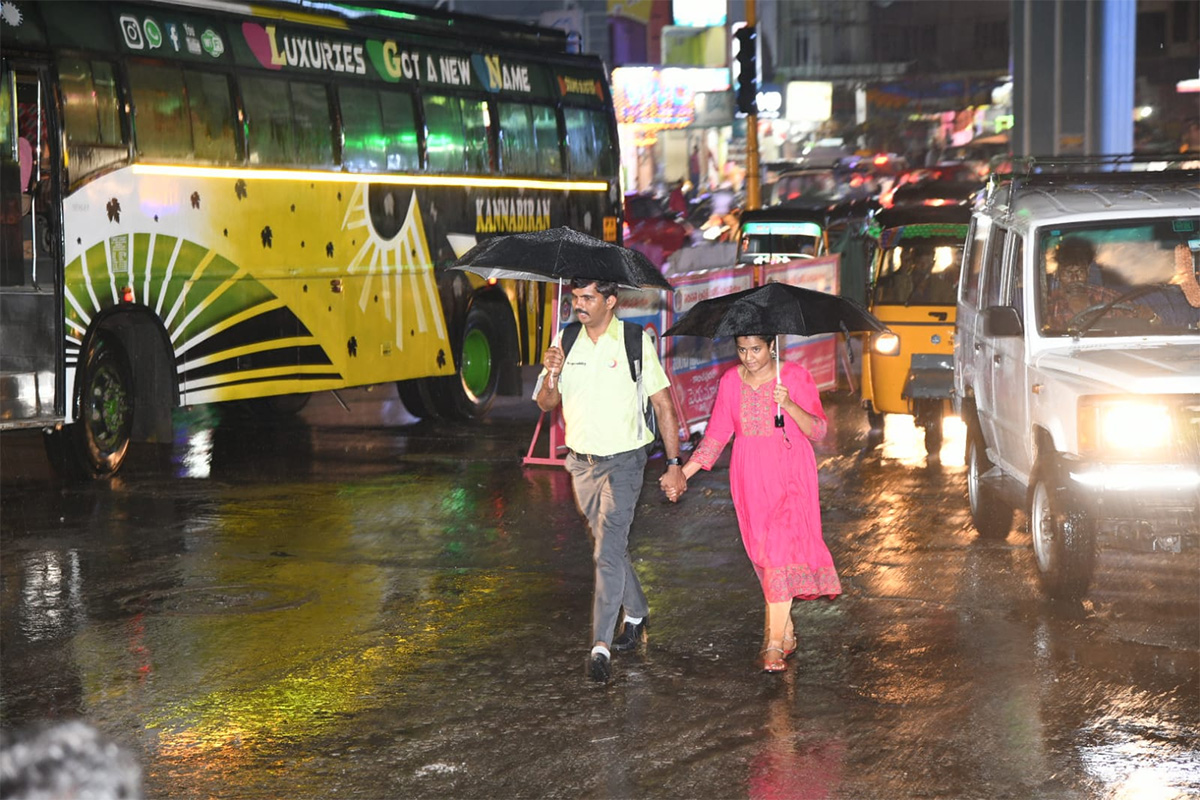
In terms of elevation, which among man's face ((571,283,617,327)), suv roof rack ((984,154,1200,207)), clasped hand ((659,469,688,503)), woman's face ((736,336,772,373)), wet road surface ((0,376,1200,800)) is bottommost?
wet road surface ((0,376,1200,800))

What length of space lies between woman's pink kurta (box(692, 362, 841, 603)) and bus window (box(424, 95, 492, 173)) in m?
9.67

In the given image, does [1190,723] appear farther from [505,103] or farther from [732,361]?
[505,103]

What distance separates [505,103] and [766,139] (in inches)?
2989

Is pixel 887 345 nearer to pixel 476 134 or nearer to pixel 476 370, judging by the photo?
pixel 476 370

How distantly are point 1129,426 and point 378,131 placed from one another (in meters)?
9.21

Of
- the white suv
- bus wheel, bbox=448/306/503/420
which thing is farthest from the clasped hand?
bus wheel, bbox=448/306/503/420

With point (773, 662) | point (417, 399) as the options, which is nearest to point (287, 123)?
point (417, 399)

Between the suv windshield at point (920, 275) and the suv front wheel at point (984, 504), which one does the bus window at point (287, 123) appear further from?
the suv front wheel at point (984, 504)

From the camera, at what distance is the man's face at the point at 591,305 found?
6.98 meters

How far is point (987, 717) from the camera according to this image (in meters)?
6.23

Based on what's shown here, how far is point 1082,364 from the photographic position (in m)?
8.10

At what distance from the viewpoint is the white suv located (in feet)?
25.1

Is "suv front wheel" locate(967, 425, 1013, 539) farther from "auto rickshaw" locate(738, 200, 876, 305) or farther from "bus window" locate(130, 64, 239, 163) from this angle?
"auto rickshaw" locate(738, 200, 876, 305)

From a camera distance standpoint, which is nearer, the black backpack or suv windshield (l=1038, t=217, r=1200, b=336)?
the black backpack
